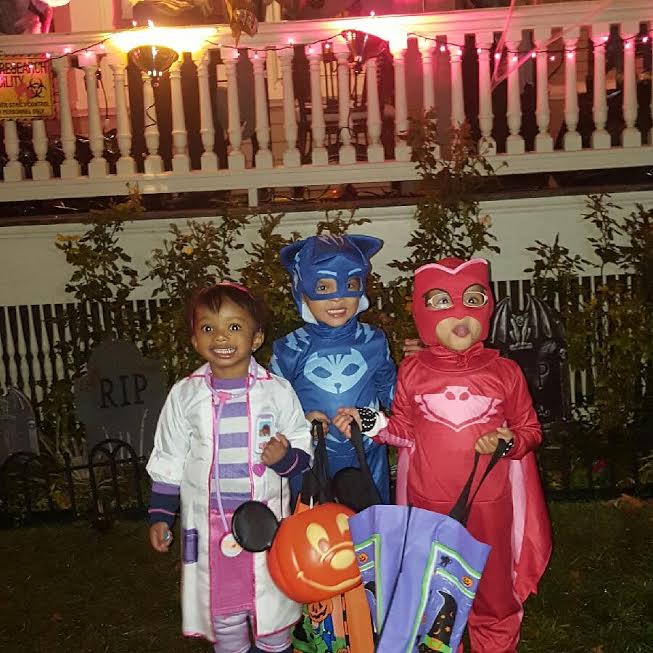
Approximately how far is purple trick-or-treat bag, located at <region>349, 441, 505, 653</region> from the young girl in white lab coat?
0.47 m

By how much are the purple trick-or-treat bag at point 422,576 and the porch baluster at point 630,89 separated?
3.96 metres

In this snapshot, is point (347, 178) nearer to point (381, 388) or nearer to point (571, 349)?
point (571, 349)

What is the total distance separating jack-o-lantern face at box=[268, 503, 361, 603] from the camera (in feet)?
8.66

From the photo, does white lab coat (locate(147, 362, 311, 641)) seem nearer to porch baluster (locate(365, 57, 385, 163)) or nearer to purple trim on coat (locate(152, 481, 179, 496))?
purple trim on coat (locate(152, 481, 179, 496))

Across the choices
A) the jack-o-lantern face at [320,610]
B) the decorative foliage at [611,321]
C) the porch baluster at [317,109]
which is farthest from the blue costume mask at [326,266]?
the porch baluster at [317,109]

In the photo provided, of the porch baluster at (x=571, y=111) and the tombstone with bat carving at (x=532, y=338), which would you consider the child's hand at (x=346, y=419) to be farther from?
the porch baluster at (x=571, y=111)

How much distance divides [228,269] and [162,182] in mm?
904

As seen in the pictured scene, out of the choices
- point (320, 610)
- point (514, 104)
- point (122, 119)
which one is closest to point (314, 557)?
point (320, 610)

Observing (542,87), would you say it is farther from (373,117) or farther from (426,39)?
(373,117)

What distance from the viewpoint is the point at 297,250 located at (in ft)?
10.9

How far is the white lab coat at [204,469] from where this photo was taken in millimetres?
2773

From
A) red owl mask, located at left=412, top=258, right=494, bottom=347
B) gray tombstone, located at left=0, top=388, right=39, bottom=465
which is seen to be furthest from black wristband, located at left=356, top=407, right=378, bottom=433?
gray tombstone, located at left=0, top=388, right=39, bottom=465

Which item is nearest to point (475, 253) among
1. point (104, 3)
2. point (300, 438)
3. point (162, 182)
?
point (162, 182)

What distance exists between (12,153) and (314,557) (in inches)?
163
